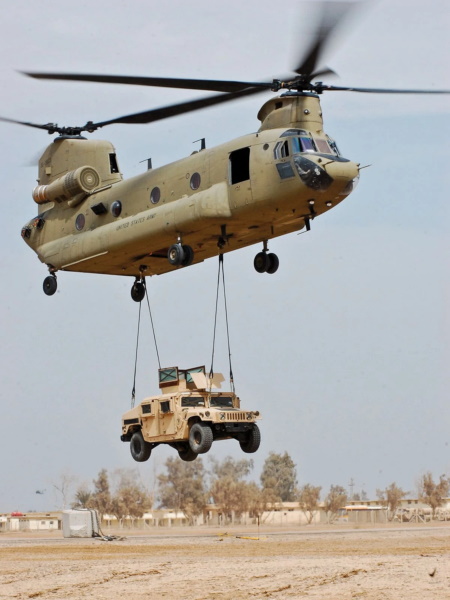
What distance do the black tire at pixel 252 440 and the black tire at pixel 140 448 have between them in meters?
3.08

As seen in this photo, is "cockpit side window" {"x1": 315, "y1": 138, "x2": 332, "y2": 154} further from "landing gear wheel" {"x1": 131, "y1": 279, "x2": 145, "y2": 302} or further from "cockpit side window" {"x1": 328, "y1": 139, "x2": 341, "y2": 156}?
"landing gear wheel" {"x1": 131, "y1": 279, "x2": 145, "y2": 302}

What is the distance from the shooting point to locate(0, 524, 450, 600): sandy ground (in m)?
26.6

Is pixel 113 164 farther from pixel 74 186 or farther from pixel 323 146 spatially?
pixel 323 146

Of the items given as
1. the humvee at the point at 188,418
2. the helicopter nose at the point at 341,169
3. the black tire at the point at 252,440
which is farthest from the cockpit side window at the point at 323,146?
the black tire at the point at 252,440

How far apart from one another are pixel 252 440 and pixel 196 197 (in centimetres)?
743

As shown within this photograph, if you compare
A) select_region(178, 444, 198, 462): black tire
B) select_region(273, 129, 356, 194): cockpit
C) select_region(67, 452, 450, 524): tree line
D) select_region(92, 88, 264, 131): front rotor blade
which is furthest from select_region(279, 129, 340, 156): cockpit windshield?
select_region(67, 452, 450, 524): tree line

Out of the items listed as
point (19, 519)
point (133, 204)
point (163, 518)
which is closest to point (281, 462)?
point (163, 518)

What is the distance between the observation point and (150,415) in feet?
114

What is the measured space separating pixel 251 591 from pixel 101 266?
1290cm

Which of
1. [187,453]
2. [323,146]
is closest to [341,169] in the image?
[323,146]

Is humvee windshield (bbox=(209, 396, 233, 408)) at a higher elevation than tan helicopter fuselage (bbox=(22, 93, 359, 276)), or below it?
below

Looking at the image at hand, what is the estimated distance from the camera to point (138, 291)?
37938mm

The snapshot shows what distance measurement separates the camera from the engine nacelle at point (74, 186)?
1469 inches

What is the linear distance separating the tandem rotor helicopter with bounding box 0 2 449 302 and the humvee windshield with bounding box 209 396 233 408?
4013 mm
